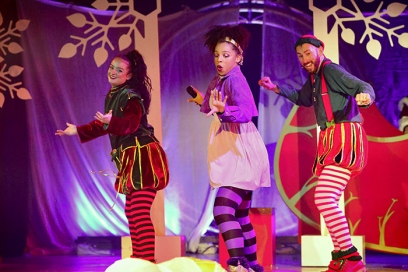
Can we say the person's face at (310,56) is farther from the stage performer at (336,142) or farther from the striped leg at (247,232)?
the striped leg at (247,232)

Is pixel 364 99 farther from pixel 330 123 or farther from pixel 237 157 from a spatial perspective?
pixel 237 157

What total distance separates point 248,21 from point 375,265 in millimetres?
2375

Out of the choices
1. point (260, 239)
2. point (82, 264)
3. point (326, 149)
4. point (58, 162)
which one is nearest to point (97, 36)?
point (58, 162)

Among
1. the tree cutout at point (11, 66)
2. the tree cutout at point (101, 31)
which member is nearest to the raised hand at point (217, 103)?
the tree cutout at point (101, 31)

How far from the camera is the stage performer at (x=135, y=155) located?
3.80 meters

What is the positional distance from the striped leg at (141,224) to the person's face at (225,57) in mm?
913

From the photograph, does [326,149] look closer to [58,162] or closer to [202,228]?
[202,228]

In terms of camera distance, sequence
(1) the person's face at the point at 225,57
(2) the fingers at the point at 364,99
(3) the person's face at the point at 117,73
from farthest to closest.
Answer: (3) the person's face at the point at 117,73 < (1) the person's face at the point at 225,57 < (2) the fingers at the point at 364,99

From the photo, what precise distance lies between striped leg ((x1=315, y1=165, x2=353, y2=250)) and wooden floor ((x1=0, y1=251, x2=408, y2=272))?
0.89m

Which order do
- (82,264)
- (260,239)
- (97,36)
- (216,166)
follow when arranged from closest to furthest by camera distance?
(216,166)
(260,239)
(82,264)
(97,36)

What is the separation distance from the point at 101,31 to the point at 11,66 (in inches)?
36.9

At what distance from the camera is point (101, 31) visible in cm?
554

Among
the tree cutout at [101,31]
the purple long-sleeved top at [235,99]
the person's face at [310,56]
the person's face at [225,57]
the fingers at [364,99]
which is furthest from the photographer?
the tree cutout at [101,31]

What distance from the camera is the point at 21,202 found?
5.68 metres
